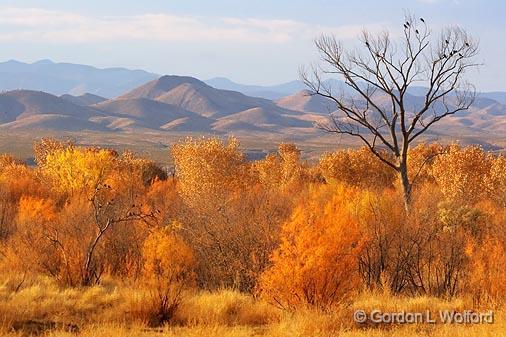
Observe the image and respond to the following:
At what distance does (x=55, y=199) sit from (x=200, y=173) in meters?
12.4

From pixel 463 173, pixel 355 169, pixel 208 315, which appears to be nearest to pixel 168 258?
pixel 208 315

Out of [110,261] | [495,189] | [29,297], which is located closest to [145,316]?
[29,297]

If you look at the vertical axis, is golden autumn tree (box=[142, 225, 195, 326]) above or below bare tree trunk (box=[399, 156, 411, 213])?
below

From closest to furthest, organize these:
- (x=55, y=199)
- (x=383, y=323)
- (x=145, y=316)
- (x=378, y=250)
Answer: (x=383, y=323), (x=145, y=316), (x=378, y=250), (x=55, y=199)

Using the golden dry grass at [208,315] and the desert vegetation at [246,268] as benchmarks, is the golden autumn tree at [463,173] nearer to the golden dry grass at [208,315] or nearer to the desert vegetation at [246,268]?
the desert vegetation at [246,268]

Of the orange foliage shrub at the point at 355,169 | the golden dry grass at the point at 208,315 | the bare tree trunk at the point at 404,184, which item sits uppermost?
the bare tree trunk at the point at 404,184

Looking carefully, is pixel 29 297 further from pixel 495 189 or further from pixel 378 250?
pixel 495 189

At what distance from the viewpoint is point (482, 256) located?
22.1 metres

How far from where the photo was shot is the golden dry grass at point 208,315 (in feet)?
38.5

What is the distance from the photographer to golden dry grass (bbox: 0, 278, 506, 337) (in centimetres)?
1173

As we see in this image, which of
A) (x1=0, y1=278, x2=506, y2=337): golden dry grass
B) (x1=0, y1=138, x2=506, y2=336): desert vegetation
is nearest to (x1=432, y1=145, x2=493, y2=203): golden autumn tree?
(x1=0, y1=138, x2=506, y2=336): desert vegetation

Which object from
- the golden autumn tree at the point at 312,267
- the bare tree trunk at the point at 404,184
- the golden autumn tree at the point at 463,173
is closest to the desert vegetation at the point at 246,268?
the golden autumn tree at the point at 312,267

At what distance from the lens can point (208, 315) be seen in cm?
1431

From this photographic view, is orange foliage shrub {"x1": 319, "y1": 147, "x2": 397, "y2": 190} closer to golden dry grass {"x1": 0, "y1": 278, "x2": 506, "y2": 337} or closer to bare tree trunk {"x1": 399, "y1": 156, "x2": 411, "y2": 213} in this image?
bare tree trunk {"x1": 399, "y1": 156, "x2": 411, "y2": 213}
